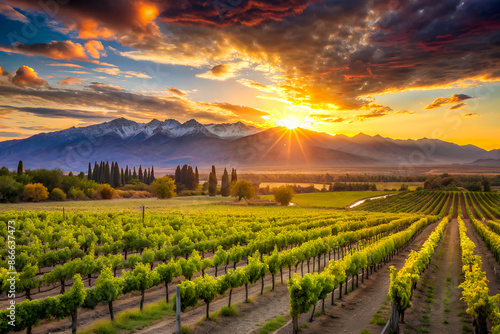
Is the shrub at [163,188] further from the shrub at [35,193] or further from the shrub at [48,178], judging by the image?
the shrub at [35,193]

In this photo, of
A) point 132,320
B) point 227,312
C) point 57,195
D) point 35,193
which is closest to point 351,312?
point 227,312

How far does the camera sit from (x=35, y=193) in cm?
8725

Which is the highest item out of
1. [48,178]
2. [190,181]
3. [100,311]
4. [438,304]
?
[48,178]

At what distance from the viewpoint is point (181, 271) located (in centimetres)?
2062

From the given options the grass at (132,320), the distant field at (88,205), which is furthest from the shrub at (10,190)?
the grass at (132,320)

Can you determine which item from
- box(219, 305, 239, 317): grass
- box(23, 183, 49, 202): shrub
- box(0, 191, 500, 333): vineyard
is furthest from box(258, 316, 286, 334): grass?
box(23, 183, 49, 202): shrub

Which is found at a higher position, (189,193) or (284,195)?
(284,195)

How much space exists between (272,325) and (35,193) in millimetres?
96266

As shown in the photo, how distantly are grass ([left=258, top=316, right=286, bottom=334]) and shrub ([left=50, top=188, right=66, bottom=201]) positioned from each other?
98.6m

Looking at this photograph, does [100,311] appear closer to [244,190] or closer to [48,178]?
[244,190]

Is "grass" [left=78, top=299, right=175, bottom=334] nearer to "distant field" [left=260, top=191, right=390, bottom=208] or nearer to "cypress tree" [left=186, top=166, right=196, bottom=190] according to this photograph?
"distant field" [left=260, top=191, right=390, bottom=208]

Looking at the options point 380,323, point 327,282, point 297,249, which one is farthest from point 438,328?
point 297,249

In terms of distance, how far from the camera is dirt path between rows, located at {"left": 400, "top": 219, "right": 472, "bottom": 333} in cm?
1655

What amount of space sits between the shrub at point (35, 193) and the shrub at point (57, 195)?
300 cm
